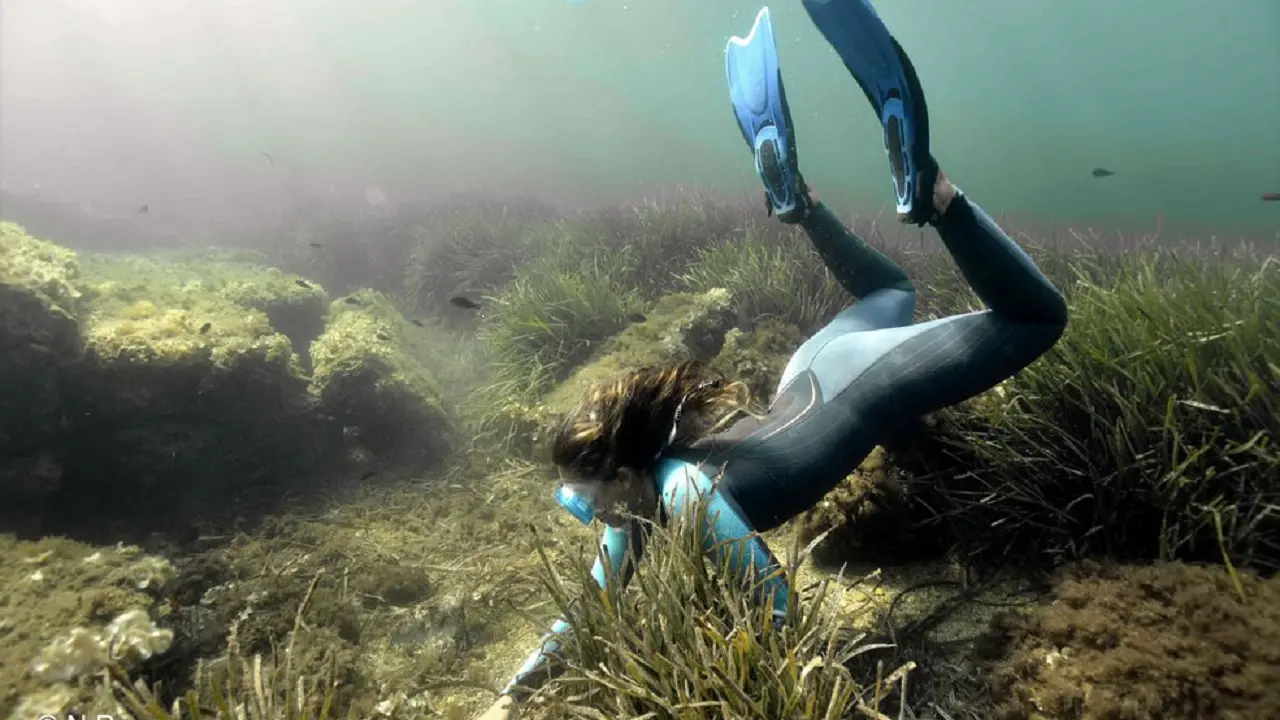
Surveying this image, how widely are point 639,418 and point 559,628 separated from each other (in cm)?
88

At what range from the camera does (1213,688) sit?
56.6 inches

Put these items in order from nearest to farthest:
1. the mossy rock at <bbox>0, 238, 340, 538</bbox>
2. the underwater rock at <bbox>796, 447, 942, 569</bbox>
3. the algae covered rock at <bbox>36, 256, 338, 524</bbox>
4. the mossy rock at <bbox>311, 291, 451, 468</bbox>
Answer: the underwater rock at <bbox>796, 447, 942, 569</bbox> < the mossy rock at <bbox>0, 238, 340, 538</bbox> < the algae covered rock at <bbox>36, 256, 338, 524</bbox> < the mossy rock at <bbox>311, 291, 451, 468</bbox>

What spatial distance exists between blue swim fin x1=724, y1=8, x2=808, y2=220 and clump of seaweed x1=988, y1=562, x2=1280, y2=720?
270 cm

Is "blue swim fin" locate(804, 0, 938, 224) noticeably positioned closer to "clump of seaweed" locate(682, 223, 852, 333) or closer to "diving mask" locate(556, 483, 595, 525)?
"diving mask" locate(556, 483, 595, 525)

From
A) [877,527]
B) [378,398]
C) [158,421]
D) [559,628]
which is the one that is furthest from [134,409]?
[877,527]

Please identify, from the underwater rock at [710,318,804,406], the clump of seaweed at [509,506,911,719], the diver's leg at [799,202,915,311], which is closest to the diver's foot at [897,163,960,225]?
the diver's leg at [799,202,915,311]

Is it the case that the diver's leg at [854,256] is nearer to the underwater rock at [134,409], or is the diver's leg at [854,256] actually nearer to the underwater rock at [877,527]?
the underwater rock at [877,527]

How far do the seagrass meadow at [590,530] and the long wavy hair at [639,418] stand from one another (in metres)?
0.34

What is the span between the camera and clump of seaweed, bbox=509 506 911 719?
137cm

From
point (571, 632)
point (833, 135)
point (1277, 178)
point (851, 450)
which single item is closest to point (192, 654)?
point (571, 632)

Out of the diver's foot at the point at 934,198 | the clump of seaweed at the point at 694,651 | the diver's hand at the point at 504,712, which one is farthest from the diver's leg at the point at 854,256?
the diver's hand at the point at 504,712

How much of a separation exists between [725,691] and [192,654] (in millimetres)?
3292

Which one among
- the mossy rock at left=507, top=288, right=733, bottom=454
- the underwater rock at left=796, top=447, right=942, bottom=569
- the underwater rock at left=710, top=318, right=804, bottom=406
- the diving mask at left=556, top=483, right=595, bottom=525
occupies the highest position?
the diving mask at left=556, top=483, right=595, bottom=525

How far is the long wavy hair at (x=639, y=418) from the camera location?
2.29 metres
